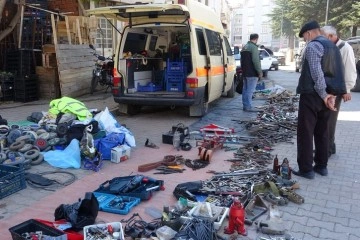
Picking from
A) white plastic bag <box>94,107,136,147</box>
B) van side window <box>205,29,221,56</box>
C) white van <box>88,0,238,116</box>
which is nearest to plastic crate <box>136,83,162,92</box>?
white van <box>88,0,238,116</box>

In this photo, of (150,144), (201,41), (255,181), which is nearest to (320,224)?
(255,181)

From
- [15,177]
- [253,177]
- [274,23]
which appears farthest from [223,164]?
[274,23]

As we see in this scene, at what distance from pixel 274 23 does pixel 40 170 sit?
214 ft

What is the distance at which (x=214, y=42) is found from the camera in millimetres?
Result: 9727

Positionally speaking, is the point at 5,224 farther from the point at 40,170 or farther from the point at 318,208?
the point at 318,208

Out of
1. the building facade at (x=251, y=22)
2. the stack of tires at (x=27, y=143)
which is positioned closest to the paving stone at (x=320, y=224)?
the stack of tires at (x=27, y=143)

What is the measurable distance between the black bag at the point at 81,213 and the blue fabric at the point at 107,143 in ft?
7.08

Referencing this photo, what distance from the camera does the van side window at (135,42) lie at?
9.14 meters

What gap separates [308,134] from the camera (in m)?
4.99

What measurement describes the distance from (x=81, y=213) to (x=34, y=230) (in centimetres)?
49

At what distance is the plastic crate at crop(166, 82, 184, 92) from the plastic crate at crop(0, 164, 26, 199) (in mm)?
5161

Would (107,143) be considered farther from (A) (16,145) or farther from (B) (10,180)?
(B) (10,180)

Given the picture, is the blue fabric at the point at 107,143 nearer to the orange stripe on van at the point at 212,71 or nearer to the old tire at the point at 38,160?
the old tire at the point at 38,160

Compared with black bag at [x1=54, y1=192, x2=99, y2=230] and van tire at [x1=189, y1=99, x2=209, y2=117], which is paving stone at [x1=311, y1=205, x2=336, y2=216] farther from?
van tire at [x1=189, y1=99, x2=209, y2=117]
